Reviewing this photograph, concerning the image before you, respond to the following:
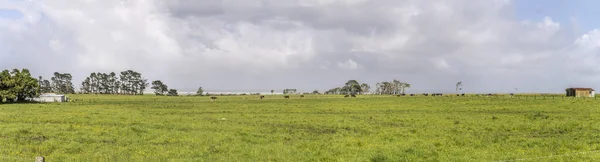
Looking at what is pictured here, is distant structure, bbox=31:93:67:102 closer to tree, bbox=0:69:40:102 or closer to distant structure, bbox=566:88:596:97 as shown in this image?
tree, bbox=0:69:40:102

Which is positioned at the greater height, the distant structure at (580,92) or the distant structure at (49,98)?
the distant structure at (580,92)

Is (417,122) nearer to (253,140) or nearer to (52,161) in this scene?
(253,140)

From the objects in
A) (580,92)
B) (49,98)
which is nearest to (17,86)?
(49,98)

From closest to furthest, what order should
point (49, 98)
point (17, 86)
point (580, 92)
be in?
point (17, 86), point (49, 98), point (580, 92)

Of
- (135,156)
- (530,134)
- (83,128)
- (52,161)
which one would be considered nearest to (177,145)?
(135,156)

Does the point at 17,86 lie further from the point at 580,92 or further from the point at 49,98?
the point at 580,92

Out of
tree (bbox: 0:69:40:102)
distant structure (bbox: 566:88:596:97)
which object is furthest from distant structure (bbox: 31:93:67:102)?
distant structure (bbox: 566:88:596:97)

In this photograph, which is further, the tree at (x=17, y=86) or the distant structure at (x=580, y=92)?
the distant structure at (x=580, y=92)

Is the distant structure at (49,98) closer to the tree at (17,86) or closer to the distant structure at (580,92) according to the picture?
the tree at (17,86)

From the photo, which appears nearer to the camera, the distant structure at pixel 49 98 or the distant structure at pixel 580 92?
the distant structure at pixel 49 98

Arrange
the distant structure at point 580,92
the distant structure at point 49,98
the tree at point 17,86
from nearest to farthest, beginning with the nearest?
the tree at point 17,86
the distant structure at point 49,98
the distant structure at point 580,92

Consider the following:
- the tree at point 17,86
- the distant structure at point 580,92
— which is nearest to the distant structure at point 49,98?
the tree at point 17,86

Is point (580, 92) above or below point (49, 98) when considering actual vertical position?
above

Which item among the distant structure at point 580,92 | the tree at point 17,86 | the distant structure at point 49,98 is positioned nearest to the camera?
the tree at point 17,86
